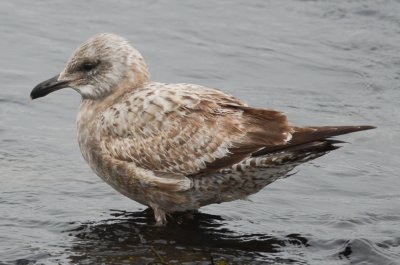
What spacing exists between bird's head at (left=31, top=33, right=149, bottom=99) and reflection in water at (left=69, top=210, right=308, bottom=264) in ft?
3.52

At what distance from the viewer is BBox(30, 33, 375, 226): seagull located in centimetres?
748

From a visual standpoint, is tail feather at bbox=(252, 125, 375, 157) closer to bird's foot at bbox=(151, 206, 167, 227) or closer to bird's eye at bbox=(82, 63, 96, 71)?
bird's foot at bbox=(151, 206, 167, 227)

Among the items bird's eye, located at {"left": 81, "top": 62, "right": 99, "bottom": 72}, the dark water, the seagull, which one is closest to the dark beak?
bird's eye, located at {"left": 81, "top": 62, "right": 99, "bottom": 72}

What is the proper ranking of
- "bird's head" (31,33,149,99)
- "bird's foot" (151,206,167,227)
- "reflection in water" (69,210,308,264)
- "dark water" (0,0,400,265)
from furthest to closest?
"bird's head" (31,33,149,99) < "bird's foot" (151,206,167,227) < "dark water" (0,0,400,265) < "reflection in water" (69,210,308,264)

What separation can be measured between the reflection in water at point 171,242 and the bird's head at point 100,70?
1074mm

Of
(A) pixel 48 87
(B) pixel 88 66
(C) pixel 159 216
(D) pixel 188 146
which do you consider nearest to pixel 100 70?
(B) pixel 88 66

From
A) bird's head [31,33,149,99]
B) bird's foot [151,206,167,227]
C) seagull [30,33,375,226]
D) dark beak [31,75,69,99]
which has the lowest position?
bird's foot [151,206,167,227]

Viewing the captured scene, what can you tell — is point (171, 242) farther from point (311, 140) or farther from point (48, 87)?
point (48, 87)

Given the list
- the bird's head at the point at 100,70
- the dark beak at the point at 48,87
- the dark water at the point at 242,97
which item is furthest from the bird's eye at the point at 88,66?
the dark water at the point at 242,97

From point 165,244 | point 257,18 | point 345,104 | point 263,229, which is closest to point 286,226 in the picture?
point 263,229

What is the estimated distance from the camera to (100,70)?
8.37m

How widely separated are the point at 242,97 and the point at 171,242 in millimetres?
3566

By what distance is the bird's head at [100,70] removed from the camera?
8328mm

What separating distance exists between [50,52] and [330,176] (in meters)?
4.53
